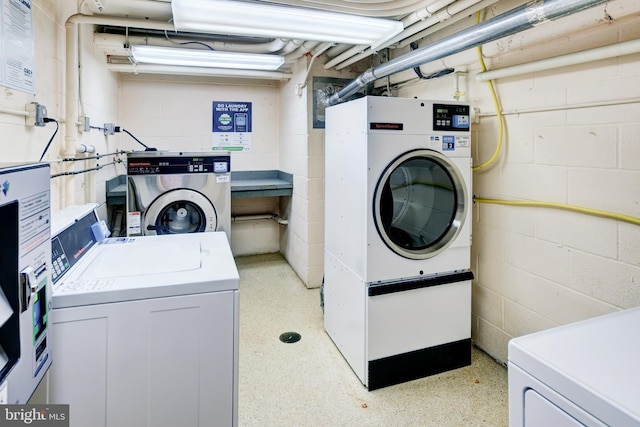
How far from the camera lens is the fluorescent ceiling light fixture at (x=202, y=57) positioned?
3162 mm

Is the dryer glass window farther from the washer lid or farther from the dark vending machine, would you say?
the dark vending machine

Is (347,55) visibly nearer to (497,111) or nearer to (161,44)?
(497,111)

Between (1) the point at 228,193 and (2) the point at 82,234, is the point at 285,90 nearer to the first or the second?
(1) the point at 228,193

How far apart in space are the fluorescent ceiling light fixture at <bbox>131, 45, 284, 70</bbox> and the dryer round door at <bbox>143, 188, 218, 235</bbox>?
117 centimetres

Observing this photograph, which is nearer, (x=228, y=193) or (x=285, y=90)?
(x=228, y=193)

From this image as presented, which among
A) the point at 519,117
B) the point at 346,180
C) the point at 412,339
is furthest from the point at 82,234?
the point at 519,117

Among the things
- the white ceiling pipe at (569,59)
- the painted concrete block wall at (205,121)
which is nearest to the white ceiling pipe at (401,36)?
the white ceiling pipe at (569,59)

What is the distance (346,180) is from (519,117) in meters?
1.12

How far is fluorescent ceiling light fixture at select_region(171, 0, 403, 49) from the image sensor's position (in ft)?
6.64

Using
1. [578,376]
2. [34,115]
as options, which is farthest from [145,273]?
[578,376]

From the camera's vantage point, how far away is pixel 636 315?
1.19 meters

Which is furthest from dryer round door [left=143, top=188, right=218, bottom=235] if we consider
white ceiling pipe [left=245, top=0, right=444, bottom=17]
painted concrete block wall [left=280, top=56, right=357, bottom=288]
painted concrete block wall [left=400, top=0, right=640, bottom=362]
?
painted concrete block wall [left=400, top=0, right=640, bottom=362]

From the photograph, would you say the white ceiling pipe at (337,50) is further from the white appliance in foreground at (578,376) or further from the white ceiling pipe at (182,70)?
the white appliance in foreground at (578,376)

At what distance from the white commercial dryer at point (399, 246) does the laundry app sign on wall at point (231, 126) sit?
238cm
